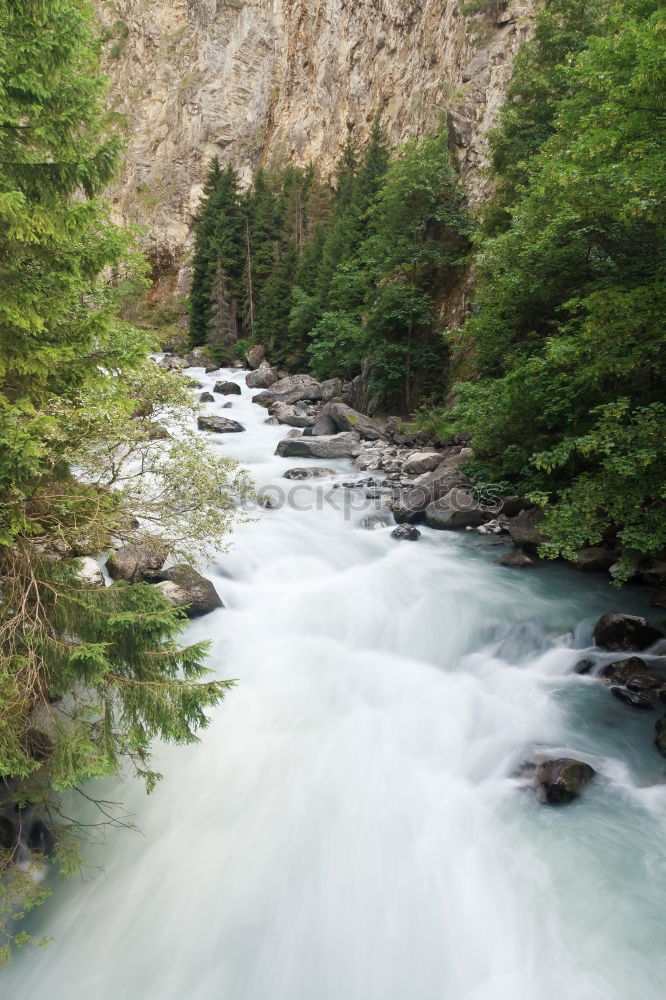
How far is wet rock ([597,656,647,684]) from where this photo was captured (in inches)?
301

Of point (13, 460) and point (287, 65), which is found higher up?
point (287, 65)

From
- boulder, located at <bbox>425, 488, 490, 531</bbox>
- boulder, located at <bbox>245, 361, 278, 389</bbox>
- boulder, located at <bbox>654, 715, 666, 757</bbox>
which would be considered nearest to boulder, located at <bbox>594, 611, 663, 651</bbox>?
boulder, located at <bbox>654, 715, 666, 757</bbox>

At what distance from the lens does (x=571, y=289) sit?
34.2 feet

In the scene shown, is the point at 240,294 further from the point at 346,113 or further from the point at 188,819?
the point at 188,819

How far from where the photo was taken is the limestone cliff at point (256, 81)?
38.0 meters

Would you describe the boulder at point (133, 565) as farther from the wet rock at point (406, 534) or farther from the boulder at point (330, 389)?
the boulder at point (330, 389)

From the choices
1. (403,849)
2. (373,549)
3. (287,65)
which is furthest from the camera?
(287,65)

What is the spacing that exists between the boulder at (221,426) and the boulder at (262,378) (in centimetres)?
979

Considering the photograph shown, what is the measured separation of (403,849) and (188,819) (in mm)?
Result: 2398

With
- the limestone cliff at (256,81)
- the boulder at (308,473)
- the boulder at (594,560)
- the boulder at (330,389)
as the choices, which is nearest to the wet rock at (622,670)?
the boulder at (594,560)

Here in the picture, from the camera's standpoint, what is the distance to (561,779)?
233 inches

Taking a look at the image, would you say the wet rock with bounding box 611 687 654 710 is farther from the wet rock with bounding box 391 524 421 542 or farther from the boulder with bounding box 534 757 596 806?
the wet rock with bounding box 391 524 421 542

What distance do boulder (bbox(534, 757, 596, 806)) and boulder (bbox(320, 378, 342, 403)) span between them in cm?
2254

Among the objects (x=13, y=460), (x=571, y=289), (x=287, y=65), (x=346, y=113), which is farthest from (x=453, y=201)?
(x=287, y=65)
